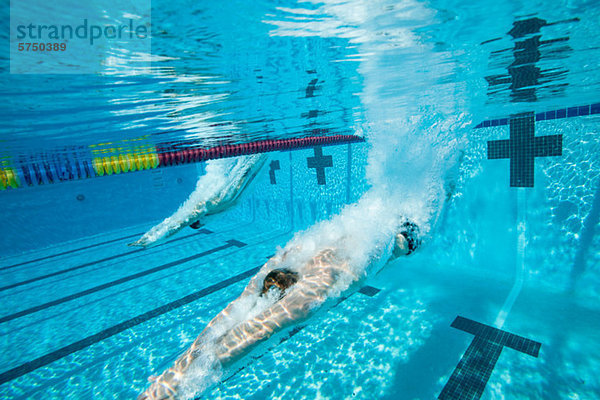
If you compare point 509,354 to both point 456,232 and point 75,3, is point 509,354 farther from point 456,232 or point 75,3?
point 75,3

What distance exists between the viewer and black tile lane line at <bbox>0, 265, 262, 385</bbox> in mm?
4732

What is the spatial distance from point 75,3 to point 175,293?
689cm

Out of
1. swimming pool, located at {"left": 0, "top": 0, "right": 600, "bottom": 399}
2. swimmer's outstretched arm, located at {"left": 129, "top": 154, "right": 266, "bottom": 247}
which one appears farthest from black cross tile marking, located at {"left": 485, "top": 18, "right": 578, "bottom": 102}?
swimmer's outstretched arm, located at {"left": 129, "top": 154, "right": 266, "bottom": 247}

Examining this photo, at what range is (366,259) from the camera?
2.91 metres

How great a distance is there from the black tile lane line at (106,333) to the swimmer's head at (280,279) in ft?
15.8

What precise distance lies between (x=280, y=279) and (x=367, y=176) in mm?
7211

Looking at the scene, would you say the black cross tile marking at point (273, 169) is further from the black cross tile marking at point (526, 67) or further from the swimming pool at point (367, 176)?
the black cross tile marking at point (526, 67)

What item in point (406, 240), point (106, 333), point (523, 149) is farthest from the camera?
point (523, 149)

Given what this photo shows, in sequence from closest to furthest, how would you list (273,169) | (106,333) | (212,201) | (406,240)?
(406,240)
(212,201)
(106,333)
(273,169)

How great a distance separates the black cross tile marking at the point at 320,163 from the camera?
33.6 ft

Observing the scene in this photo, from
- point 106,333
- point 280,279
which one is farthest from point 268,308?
point 106,333

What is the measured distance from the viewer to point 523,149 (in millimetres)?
6363

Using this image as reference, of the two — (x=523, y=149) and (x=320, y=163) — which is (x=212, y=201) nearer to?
(x=320, y=163)

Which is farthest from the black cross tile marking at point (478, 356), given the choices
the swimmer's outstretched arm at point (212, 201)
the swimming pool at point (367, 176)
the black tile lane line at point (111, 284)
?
the black tile lane line at point (111, 284)
